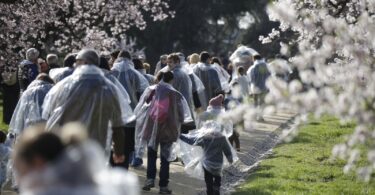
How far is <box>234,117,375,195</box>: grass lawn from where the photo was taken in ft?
37.5

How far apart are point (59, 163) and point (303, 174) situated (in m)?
10.1

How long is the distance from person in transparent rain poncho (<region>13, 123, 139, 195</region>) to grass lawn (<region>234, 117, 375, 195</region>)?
7750 millimetres

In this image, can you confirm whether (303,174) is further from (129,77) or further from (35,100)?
(35,100)

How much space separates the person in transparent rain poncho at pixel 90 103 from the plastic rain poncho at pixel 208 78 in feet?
28.8

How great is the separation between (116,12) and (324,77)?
1656 cm

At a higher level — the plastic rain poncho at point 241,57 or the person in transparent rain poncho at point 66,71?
the plastic rain poncho at point 241,57

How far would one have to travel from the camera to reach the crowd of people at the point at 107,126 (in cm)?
329

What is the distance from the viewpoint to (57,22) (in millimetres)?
18969

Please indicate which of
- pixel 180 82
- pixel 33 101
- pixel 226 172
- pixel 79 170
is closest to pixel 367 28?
pixel 79 170

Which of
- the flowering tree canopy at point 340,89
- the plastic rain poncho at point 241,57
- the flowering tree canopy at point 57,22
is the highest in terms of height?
the flowering tree canopy at point 57,22

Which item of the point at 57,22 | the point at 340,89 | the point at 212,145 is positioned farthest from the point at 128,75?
the point at 340,89

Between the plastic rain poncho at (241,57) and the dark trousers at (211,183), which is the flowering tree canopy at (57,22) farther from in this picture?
the dark trousers at (211,183)

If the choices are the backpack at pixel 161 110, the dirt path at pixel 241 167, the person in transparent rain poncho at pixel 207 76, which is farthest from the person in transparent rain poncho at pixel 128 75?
the person in transparent rain poncho at pixel 207 76

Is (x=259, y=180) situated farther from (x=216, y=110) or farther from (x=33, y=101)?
(x=33, y=101)
